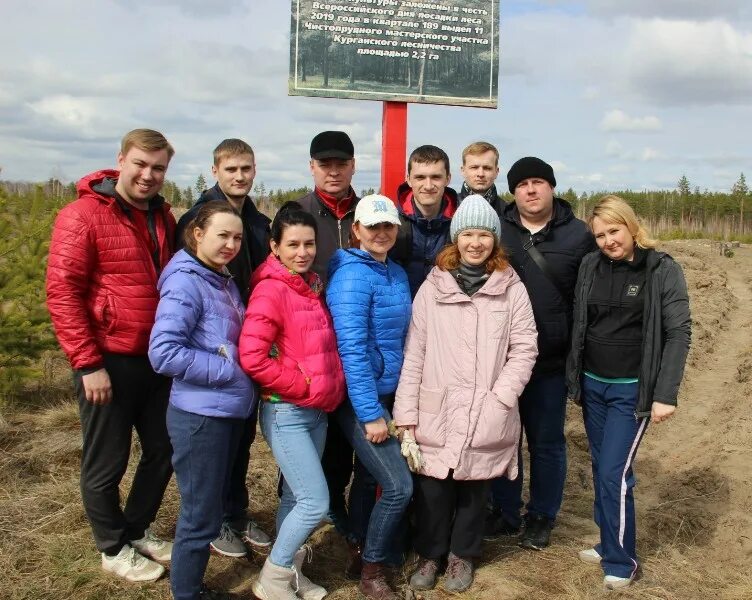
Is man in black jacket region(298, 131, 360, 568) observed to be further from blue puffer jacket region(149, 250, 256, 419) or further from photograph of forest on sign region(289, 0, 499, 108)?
photograph of forest on sign region(289, 0, 499, 108)

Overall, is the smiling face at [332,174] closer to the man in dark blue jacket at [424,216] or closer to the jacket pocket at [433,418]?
the man in dark blue jacket at [424,216]

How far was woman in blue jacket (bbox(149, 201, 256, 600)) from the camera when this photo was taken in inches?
113

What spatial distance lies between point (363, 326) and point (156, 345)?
921 mm

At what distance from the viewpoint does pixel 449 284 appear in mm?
3400

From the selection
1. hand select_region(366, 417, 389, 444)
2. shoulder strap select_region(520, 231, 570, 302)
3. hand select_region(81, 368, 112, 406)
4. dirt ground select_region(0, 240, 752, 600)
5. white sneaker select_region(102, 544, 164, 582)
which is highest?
shoulder strap select_region(520, 231, 570, 302)

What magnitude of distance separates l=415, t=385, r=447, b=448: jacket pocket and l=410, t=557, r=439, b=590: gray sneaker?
72 centimetres

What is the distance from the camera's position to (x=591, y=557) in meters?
3.90

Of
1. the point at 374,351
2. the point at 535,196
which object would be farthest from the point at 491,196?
the point at 374,351

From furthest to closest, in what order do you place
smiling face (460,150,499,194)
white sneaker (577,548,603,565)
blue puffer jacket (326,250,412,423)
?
smiling face (460,150,499,194) < white sneaker (577,548,603,565) < blue puffer jacket (326,250,412,423)

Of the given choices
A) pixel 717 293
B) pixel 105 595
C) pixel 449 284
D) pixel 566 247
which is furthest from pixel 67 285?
pixel 717 293

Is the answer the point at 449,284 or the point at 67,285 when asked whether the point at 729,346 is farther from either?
the point at 67,285

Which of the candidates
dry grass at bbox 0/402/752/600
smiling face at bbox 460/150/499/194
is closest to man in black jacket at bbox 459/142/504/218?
smiling face at bbox 460/150/499/194

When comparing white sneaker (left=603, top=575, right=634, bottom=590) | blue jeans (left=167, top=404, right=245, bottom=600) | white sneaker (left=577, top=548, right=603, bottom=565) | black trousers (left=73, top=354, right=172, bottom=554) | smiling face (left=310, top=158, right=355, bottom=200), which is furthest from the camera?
white sneaker (left=577, top=548, right=603, bottom=565)

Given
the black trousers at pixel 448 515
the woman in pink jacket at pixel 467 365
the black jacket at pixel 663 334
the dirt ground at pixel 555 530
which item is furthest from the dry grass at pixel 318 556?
the black jacket at pixel 663 334
